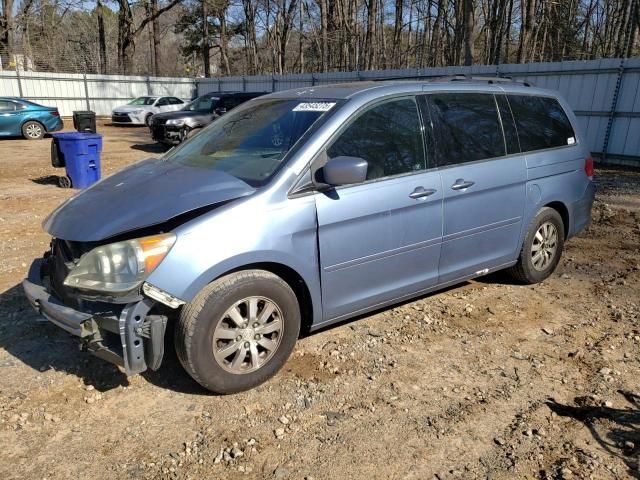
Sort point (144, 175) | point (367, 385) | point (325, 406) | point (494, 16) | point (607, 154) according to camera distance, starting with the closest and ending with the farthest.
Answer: point (325, 406) < point (367, 385) < point (144, 175) < point (607, 154) < point (494, 16)

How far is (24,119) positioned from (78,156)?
31.6ft

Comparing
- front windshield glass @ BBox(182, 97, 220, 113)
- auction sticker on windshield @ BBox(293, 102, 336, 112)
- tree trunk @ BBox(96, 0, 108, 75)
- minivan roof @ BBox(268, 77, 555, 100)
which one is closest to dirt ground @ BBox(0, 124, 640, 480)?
auction sticker on windshield @ BBox(293, 102, 336, 112)

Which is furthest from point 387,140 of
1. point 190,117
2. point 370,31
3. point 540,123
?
point 370,31

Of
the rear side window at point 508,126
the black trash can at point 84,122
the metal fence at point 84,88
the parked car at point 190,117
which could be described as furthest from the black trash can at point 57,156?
the metal fence at point 84,88

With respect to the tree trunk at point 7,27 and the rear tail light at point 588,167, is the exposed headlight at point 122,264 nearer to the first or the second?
the rear tail light at point 588,167

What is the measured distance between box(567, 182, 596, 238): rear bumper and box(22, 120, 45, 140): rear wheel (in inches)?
684

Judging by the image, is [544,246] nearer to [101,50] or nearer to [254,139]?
[254,139]

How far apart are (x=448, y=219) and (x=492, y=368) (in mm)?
1107

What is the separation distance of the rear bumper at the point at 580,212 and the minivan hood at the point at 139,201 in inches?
135

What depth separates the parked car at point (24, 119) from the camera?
54.8 ft

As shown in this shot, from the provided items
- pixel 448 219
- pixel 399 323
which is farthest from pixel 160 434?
pixel 448 219

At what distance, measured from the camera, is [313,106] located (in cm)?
361

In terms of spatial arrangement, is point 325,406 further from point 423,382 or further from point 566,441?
point 566,441

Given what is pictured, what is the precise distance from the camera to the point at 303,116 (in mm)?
3561
